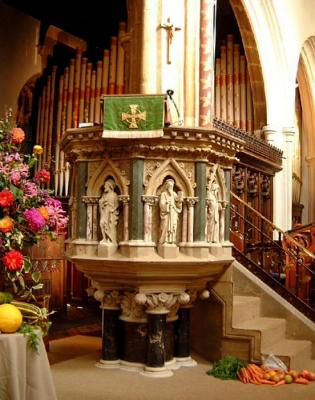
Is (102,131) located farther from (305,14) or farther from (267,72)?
(305,14)

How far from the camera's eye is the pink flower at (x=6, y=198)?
2988 millimetres

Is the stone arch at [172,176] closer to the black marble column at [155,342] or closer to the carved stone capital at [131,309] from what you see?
the carved stone capital at [131,309]

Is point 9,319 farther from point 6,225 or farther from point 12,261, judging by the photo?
point 6,225

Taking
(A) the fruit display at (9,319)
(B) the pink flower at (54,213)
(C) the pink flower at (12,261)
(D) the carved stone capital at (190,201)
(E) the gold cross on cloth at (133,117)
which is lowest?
(A) the fruit display at (9,319)

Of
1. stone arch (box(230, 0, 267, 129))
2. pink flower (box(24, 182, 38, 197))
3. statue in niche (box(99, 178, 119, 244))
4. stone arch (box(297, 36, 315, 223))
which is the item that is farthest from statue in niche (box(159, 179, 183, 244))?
stone arch (box(297, 36, 315, 223))

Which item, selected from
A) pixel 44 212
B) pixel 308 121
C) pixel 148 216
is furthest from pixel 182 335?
pixel 308 121

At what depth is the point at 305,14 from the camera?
11875 millimetres

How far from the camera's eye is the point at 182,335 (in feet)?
18.5

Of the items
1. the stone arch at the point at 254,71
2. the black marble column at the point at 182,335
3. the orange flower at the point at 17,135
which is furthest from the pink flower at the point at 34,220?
the stone arch at the point at 254,71

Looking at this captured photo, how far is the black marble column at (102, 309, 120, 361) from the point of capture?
18.0ft

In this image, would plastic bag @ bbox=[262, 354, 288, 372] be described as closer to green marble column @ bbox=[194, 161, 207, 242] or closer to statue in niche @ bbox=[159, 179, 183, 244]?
green marble column @ bbox=[194, 161, 207, 242]

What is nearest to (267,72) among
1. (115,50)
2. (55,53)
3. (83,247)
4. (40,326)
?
(115,50)

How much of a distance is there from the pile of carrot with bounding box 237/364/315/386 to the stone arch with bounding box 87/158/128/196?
6.20 feet

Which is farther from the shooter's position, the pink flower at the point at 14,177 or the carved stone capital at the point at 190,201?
the carved stone capital at the point at 190,201
